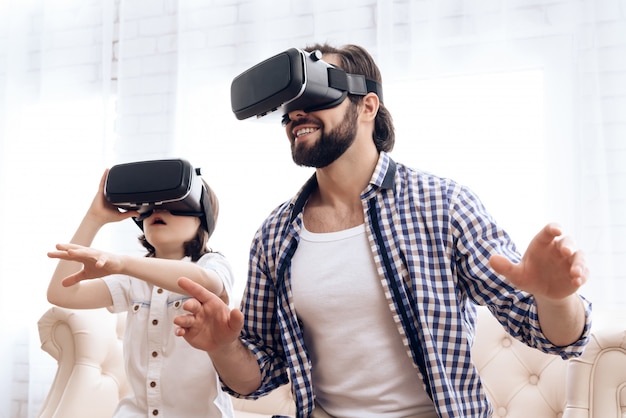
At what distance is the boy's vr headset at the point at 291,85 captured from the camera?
1.15 metres

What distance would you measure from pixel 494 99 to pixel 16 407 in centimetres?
232

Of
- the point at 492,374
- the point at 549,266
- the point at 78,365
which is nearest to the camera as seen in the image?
the point at 549,266

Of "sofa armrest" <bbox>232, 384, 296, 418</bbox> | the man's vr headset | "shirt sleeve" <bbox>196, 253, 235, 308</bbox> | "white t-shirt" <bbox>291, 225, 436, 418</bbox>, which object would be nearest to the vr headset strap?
"white t-shirt" <bbox>291, 225, 436, 418</bbox>

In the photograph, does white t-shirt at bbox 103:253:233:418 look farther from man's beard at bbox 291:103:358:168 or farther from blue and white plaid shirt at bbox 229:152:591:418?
man's beard at bbox 291:103:358:168

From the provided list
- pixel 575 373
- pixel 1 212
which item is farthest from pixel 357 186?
pixel 1 212

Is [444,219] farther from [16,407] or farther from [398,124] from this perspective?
[16,407]

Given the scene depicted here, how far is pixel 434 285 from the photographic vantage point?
1167mm

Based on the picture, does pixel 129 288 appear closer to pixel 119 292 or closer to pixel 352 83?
pixel 119 292

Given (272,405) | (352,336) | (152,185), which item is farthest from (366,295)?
(272,405)

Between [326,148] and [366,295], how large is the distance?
30 centimetres

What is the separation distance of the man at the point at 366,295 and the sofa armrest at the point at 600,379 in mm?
445

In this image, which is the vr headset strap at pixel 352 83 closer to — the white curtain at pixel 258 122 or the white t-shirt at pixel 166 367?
the white t-shirt at pixel 166 367

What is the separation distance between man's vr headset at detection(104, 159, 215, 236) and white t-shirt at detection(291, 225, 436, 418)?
341 millimetres

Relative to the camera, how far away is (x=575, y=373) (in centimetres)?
153
